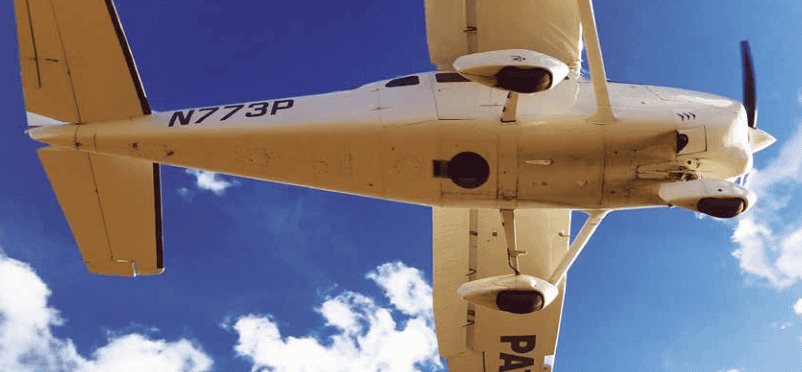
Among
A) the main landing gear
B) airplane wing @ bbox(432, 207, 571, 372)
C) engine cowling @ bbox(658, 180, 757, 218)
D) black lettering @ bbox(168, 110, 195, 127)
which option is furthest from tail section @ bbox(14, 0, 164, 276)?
engine cowling @ bbox(658, 180, 757, 218)

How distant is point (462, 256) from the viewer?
983 centimetres

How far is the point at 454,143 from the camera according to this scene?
270 inches

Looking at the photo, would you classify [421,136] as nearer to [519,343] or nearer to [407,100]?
[407,100]

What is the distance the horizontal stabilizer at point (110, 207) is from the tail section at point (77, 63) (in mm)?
639

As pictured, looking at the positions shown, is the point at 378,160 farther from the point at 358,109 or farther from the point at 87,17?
the point at 87,17

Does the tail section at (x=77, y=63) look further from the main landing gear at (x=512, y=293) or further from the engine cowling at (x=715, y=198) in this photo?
the engine cowling at (x=715, y=198)

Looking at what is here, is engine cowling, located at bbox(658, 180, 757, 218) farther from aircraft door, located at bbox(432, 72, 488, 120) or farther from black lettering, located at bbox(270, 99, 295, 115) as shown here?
black lettering, located at bbox(270, 99, 295, 115)

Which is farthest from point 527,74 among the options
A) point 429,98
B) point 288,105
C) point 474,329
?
point 474,329

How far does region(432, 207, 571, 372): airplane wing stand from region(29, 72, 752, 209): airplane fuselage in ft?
7.57

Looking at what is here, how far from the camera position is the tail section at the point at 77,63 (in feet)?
22.0

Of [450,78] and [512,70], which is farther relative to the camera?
[450,78]

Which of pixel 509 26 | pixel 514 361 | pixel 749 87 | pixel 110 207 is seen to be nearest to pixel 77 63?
pixel 110 207

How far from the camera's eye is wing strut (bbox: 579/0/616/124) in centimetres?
638

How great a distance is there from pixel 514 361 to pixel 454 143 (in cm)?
510
